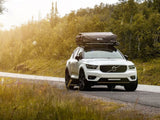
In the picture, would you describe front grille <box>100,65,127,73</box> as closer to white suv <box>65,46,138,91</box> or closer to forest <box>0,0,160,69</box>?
white suv <box>65,46,138,91</box>

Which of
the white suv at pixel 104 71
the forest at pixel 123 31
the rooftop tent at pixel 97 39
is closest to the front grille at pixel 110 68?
the white suv at pixel 104 71

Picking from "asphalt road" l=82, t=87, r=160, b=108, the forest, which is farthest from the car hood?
the forest

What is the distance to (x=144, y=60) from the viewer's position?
36.9 m

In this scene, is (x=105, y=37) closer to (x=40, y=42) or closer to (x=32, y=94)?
(x=32, y=94)

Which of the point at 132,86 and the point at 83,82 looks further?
the point at 132,86

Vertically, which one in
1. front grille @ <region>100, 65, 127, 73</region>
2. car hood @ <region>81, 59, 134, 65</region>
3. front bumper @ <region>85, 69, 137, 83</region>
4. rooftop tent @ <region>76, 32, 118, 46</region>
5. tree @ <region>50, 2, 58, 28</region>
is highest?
rooftop tent @ <region>76, 32, 118, 46</region>

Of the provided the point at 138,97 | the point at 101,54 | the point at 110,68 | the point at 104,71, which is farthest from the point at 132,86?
the point at 138,97

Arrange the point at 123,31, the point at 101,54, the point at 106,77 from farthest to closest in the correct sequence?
1. the point at 123,31
2. the point at 101,54
3. the point at 106,77

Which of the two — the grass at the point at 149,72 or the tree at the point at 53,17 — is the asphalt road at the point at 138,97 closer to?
the grass at the point at 149,72

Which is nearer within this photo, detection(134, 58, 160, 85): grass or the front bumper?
the front bumper

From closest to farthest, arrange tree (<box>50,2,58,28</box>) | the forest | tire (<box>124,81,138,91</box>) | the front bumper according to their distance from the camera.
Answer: the front bumper → tire (<box>124,81,138,91</box>) → the forest → tree (<box>50,2,58,28</box>)

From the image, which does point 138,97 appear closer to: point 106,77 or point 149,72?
point 106,77

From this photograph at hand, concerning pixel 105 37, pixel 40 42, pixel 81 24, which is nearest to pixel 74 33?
pixel 81 24

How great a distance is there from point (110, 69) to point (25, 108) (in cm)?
741
